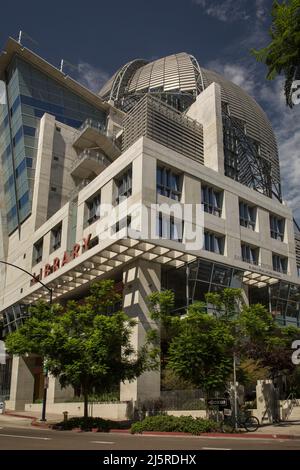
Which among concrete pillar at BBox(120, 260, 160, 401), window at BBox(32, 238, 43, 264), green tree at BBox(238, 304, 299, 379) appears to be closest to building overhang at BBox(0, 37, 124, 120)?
window at BBox(32, 238, 43, 264)

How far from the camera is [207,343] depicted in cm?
2578

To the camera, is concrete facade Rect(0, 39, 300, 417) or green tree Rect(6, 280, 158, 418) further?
concrete facade Rect(0, 39, 300, 417)

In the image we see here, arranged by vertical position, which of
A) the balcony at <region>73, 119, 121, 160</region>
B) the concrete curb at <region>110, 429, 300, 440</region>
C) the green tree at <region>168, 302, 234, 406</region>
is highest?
the balcony at <region>73, 119, 121, 160</region>

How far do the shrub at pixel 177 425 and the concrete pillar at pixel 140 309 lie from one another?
811 centimetres

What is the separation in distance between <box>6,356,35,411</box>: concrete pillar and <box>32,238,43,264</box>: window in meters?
11.0

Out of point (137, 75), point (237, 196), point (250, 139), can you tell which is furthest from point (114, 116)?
point (237, 196)

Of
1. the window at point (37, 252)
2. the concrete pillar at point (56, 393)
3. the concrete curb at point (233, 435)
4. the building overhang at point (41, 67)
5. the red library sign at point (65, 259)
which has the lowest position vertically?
the concrete curb at point (233, 435)

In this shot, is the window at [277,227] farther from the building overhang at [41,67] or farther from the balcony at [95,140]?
the building overhang at [41,67]

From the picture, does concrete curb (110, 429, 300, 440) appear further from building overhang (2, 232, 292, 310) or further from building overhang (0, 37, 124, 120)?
building overhang (0, 37, 124, 120)

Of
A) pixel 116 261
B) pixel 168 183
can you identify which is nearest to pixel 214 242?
pixel 168 183

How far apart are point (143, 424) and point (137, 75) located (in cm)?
6488

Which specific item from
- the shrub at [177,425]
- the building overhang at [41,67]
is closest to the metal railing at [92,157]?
the building overhang at [41,67]

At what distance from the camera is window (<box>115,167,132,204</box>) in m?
39.8

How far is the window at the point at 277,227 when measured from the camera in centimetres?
4950
